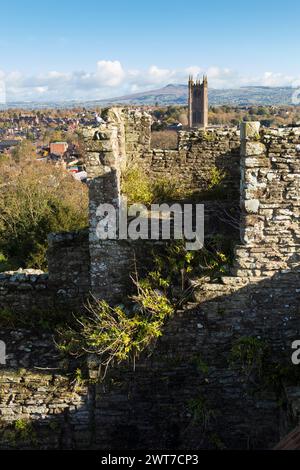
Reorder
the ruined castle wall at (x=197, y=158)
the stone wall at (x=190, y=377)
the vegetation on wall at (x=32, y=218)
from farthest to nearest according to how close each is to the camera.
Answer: the vegetation on wall at (x=32, y=218) → the ruined castle wall at (x=197, y=158) → the stone wall at (x=190, y=377)

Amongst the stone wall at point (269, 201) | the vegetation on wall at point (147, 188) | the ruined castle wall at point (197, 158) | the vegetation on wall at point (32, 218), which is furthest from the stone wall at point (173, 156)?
the vegetation on wall at point (32, 218)

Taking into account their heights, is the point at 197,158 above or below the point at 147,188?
above

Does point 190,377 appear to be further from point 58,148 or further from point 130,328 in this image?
point 58,148

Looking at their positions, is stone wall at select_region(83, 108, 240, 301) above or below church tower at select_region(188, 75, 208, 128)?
below

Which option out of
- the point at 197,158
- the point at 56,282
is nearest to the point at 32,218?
the point at 197,158

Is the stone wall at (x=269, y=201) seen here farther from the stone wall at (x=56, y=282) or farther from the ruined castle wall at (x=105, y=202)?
the stone wall at (x=56, y=282)

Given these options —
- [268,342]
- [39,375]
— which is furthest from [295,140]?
[39,375]

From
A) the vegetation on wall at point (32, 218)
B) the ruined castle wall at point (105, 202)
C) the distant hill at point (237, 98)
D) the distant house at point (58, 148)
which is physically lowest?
the vegetation on wall at point (32, 218)

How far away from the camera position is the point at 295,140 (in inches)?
185

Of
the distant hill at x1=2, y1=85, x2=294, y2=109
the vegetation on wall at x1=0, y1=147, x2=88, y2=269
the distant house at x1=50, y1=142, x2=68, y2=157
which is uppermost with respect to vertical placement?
the distant hill at x1=2, y1=85, x2=294, y2=109

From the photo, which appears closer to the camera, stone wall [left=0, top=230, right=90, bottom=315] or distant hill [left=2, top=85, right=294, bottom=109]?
stone wall [left=0, top=230, right=90, bottom=315]

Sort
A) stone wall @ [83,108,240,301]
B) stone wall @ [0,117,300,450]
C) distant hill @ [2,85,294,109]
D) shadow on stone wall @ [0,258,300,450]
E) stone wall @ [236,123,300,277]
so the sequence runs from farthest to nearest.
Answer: distant hill @ [2,85,294,109]
stone wall @ [83,108,240,301]
shadow on stone wall @ [0,258,300,450]
stone wall @ [0,117,300,450]
stone wall @ [236,123,300,277]

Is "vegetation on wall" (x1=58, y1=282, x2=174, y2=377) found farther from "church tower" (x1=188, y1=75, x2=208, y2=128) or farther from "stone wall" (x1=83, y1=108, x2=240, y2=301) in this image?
"church tower" (x1=188, y1=75, x2=208, y2=128)

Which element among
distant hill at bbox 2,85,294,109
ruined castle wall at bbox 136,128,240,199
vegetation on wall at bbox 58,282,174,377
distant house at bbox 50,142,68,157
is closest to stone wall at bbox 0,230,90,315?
vegetation on wall at bbox 58,282,174,377
